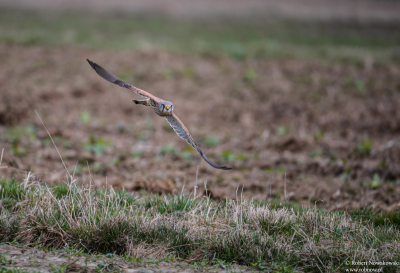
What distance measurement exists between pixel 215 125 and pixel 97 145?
3.75 metres

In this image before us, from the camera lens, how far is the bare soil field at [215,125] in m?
6.05

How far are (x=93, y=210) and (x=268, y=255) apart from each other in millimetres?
1832

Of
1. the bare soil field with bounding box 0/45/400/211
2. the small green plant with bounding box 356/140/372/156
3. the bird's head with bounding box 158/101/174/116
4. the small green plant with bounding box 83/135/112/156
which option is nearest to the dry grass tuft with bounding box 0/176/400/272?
the bare soil field with bounding box 0/45/400/211

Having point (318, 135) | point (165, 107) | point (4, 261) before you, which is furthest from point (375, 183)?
point (4, 261)

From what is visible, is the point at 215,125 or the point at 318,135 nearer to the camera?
the point at 318,135

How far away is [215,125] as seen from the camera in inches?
409

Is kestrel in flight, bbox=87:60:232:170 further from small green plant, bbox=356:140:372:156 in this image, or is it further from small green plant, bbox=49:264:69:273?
small green plant, bbox=356:140:372:156

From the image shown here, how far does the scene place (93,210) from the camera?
12.3 ft

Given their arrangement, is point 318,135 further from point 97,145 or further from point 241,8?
point 241,8

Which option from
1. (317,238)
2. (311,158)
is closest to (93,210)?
(317,238)

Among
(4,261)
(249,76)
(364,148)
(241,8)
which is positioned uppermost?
(241,8)

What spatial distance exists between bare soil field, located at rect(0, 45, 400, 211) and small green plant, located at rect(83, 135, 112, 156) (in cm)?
4

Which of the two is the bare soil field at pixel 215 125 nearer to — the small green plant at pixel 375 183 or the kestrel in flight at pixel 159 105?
the small green plant at pixel 375 183

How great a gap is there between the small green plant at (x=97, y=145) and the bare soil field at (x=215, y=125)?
0.12 feet
